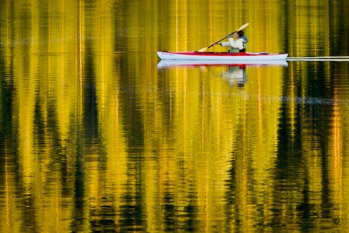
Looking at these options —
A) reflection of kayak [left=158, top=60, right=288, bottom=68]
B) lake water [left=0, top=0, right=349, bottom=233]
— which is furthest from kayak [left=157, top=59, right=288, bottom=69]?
lake water [left=0, top=0, right=349, bottom=233]

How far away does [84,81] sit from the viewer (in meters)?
52.3

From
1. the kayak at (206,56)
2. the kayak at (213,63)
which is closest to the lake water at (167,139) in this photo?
the kayak at (213,63)

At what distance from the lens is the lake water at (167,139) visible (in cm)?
2930

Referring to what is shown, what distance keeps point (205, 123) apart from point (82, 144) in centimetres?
465

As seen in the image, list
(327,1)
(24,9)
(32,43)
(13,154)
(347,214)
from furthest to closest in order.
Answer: (327,1)
(24,9)
(32,43)
(13,154)
(347,214)

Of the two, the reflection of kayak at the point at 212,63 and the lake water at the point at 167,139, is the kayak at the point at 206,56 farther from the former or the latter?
the lake water at the point at 167,139

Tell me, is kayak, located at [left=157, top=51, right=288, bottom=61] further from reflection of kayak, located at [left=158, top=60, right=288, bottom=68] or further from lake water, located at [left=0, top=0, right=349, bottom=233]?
lake water, located at [left=0, top=0, right=349, bottom=233]

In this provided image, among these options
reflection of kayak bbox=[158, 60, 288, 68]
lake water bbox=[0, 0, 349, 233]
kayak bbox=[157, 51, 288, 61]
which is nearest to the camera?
lake water bbox=[0, 0, 349, 233]

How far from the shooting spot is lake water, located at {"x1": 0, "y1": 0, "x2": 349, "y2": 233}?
29297mm

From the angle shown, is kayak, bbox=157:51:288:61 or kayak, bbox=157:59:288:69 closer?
kayak, bbox=157:59:288:69

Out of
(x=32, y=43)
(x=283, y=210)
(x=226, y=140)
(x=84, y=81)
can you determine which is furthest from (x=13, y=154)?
(x=32, y=43)

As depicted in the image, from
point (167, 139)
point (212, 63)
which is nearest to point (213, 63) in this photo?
point (212, 63)

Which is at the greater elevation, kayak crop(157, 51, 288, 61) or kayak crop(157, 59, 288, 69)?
Result: kayak crop(157, 51, 288, 61)

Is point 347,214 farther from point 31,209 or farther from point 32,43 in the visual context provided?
point 32,43
